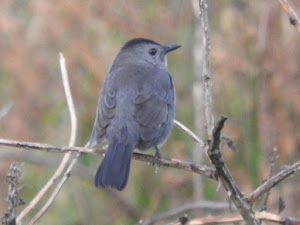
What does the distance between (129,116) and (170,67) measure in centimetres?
332

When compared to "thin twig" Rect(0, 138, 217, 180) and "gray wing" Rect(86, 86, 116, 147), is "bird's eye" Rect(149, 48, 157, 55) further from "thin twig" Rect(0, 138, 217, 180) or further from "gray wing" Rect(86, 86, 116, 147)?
"thin twig" Rect(0, 138, 217, 180)

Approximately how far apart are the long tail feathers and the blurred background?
8.74 ft

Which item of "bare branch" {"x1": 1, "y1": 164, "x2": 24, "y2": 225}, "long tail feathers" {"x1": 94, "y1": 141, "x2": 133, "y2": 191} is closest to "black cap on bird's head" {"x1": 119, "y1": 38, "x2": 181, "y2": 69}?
"long tail feathers" {"x1": 94, "y1": 141, "x2": 133, "y2": 191}

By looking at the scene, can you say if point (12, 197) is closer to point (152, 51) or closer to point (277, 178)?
point (277, 178)

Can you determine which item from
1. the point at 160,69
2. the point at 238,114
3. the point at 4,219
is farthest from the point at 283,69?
the point at 4,219

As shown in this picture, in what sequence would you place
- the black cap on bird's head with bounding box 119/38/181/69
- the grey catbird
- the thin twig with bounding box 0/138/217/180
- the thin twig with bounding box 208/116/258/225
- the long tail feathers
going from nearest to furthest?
the thin twig with bounding box 208/116/258/225
the thin twig with bounding box 0/138/217/180
the long tail feathers
the grey catbird
the black cap on bird's head with bounding box 119/38/181/69

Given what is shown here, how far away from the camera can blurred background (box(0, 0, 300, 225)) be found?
7.37m

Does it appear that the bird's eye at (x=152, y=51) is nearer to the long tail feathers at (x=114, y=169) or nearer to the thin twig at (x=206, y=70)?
the long tail feathers at (x=114, y=169)

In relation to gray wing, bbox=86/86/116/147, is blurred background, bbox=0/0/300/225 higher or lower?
higher

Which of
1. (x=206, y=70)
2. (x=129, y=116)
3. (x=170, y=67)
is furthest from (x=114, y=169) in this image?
(x=170, y=67)

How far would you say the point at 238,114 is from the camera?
25.3 ft

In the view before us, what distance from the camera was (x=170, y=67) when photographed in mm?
8023

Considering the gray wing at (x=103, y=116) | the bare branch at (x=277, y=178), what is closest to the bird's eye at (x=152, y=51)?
the gray wing at (x=103, y=116)

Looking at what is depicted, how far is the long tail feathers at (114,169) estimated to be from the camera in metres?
4.13
